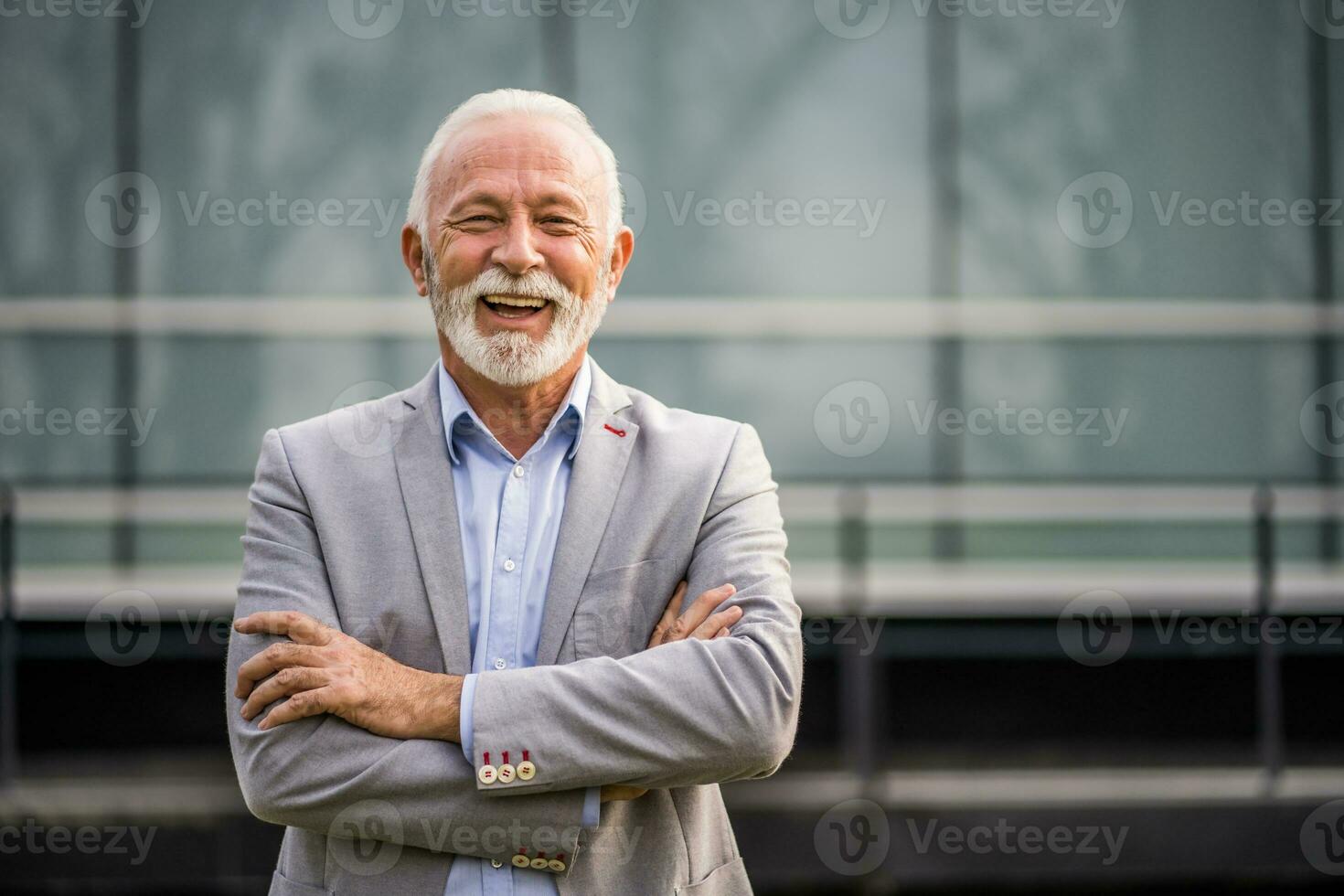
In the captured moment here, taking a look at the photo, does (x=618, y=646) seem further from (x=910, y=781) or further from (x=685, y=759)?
(x=910, y=781)

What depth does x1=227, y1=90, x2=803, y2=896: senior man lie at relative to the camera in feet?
7.51

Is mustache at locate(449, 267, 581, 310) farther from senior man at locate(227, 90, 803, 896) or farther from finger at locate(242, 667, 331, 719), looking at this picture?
finger at locate(242, 667, 331, 719)

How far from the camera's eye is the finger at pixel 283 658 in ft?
7.66

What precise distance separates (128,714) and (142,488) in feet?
4.51

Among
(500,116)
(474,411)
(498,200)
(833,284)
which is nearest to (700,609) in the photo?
(474,411)

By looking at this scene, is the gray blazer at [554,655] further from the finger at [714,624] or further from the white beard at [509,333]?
the white beard at [509,333]

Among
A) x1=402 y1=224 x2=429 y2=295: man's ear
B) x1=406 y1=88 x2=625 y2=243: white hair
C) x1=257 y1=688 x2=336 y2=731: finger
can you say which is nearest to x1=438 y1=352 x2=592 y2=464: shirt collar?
x1=402 y1=224 x2=429 y2=295: man's ear

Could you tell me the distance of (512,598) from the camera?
247 cm

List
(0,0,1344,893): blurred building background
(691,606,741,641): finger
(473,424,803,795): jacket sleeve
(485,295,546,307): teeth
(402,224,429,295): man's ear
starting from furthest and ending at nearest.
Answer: (0,0,1344,893): blurred building background
(402,224,429,295): man's ear
(485,295,546,307): teeth
(691,606,741,641): finger
(473,424,803,795): jacket sleeve

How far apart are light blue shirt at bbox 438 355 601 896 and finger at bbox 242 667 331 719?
0.27 meters

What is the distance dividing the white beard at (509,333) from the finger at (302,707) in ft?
2.14

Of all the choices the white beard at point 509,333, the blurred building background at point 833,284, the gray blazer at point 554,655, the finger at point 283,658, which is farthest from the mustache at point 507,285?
the blurred building background at point 833,284

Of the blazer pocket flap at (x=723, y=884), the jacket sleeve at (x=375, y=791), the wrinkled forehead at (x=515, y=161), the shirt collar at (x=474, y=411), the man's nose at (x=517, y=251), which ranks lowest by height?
the blazer pocket flap at (x=723, y=884)

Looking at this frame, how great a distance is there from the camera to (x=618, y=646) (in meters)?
2.47
